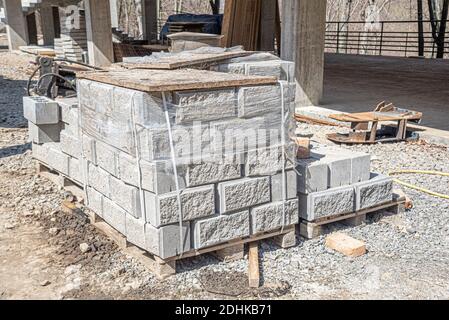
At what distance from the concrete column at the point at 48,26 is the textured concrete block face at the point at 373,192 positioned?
2382 centimetres

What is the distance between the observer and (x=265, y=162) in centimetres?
405

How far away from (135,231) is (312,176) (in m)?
1.58

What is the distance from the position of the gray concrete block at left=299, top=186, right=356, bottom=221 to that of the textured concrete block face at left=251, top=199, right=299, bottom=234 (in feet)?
0.48

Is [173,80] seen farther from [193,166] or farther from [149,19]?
[149,19]

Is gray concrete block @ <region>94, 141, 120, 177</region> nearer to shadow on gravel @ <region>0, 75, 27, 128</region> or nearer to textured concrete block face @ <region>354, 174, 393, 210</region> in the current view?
textured concrete block face @ <region>354, 174, 393, 210</region>

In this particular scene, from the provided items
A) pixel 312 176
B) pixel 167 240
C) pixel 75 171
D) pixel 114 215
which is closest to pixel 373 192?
pixel 312 176

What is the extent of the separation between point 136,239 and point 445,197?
3368 mm

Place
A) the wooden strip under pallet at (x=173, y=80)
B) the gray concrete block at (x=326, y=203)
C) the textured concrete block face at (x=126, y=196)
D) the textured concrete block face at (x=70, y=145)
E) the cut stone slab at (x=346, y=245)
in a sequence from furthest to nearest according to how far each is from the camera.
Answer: the textured concrete block face at (x=70, y=145) < the gray concrete block at (x=326, y=203) < the cut stone slab at (x=346, y=245) < the textured concrete block face at (x=126, y=196) < the wooden strip under pallet at (x=173, y=80)

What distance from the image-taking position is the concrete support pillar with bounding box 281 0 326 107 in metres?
9.45

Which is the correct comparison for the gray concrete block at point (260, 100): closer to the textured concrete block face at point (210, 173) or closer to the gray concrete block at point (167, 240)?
the textured concrete block face at point (210, 173)

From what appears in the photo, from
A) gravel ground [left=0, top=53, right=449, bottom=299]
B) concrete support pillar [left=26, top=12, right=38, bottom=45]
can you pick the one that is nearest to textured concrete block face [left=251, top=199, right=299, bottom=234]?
gravel ground [left=0, top=53, right=449, bottom=299]

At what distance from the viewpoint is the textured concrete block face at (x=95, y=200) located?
4.43 metres

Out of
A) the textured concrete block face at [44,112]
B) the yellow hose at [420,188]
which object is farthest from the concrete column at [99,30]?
the yellow hose at [420,188]

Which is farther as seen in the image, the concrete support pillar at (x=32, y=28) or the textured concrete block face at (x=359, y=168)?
the concrete support pillar at (x=32, y=28)
